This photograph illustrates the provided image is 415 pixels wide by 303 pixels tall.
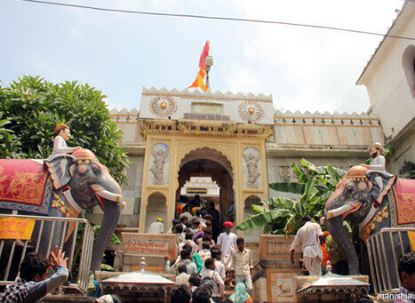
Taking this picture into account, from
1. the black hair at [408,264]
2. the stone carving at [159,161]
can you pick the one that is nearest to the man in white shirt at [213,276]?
the black hair at [408,264]

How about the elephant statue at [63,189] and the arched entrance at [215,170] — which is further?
the arched entrance at [215,170]

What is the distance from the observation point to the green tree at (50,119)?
10852 mm

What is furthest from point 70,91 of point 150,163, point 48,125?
point 150,163

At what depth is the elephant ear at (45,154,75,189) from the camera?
729 centimetres

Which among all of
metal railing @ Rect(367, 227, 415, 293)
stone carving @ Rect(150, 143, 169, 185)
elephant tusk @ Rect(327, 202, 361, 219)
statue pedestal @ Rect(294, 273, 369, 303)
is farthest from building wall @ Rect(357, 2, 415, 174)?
statue pedestal @ Rect(294, 273, 369, 303)

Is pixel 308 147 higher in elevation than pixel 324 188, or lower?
higher

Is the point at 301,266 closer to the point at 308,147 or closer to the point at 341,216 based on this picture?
the point at 341,216

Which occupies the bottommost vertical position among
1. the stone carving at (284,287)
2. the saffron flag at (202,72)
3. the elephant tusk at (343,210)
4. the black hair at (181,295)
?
the black hair at (181,295)

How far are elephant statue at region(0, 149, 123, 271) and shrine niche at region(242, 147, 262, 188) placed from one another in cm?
730

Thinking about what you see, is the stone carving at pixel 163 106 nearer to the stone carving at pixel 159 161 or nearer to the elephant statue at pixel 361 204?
the stone carving at pixel 159 161

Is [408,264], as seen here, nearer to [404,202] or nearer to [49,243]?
[49,243]

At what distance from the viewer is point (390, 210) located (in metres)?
7.82

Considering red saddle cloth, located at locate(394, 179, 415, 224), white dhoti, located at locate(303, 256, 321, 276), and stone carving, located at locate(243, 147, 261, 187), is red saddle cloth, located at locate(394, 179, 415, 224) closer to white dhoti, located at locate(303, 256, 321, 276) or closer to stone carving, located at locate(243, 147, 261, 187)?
white dhoti, located at locate(303, 256, 321, 276)

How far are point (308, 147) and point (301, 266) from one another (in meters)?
7.37
